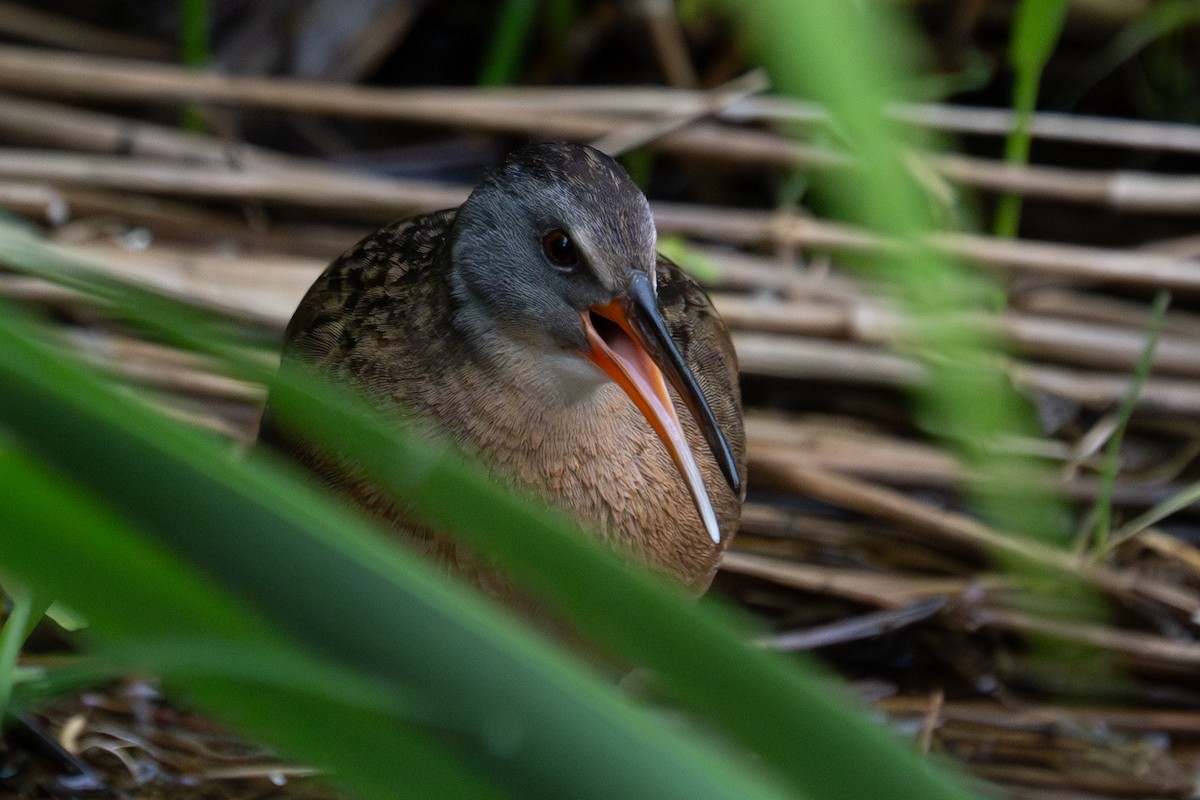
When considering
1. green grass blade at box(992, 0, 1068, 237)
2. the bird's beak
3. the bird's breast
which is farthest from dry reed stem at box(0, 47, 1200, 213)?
the bird's beak

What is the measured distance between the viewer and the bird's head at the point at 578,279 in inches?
88.9

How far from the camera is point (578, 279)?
2.38 metres

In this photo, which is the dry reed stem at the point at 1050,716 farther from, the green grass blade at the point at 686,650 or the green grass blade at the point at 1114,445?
the green grass blade at the point at 686,650

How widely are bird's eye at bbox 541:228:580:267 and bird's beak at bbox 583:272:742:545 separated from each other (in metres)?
0.10

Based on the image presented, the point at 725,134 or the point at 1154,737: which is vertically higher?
the point at 725,134

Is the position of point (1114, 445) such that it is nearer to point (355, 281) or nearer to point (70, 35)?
point (355, 281)

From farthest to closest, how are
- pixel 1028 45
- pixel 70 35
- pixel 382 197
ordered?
1. pixel 70 35
2. pixel 382 197
3. pixel 1028 45

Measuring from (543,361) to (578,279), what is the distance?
17 cm

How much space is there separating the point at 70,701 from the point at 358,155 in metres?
2.42

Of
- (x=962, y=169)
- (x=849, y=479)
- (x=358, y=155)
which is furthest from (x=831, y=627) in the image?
(x=358, y=155)

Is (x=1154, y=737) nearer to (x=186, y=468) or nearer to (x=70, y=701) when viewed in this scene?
(x=70, y=701)

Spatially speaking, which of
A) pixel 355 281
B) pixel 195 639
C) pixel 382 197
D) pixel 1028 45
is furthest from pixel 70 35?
pixel 195 639

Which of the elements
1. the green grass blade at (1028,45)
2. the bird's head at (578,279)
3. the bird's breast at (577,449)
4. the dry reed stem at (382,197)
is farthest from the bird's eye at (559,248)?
the dry reed stem at (382,197)

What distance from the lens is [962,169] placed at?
4062mm
